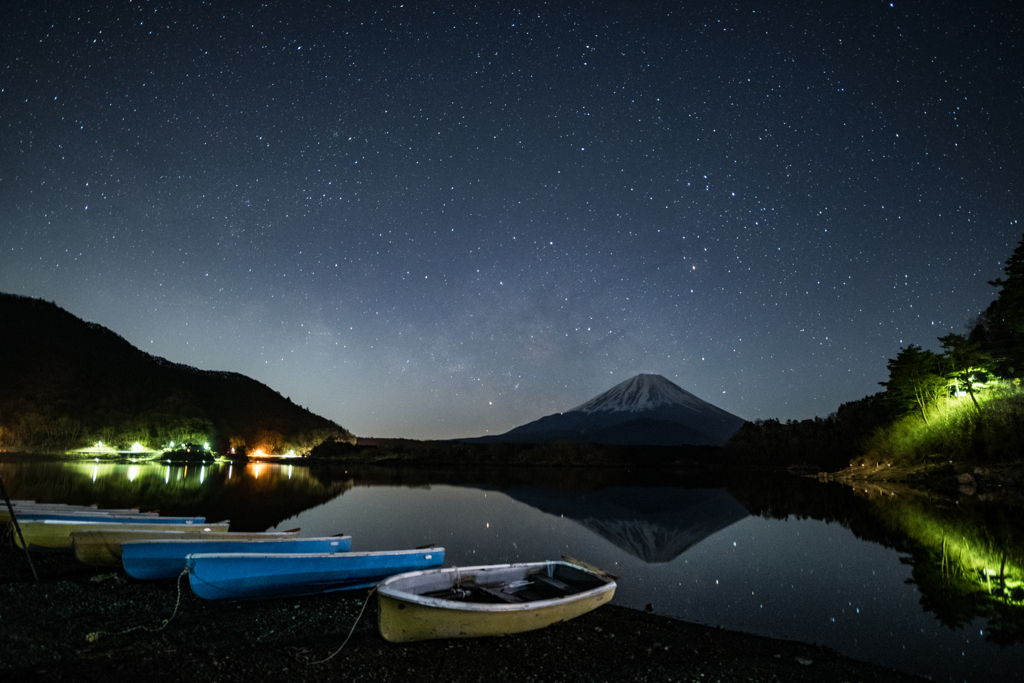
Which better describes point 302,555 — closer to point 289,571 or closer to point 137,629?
point 289,571

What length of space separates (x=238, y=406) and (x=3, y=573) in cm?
14043

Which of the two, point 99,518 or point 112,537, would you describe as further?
point 99,518

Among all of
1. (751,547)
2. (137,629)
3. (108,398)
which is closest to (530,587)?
(137,629)

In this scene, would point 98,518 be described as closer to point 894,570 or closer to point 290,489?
point 894,570

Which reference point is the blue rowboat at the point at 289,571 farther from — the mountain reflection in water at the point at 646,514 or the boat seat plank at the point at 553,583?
the mountain reflection in water at the point at 646,514

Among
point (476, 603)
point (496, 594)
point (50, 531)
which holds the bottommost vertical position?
point (496, 594)

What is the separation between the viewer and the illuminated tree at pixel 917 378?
175 feet

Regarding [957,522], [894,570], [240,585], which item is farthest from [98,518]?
[957,522]

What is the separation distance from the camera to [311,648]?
7.52 metres

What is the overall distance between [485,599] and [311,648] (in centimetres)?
296

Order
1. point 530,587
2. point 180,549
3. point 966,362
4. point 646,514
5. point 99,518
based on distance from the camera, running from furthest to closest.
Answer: point 966,362, point 646,514, point 99,518, point 180,549, point 530,587

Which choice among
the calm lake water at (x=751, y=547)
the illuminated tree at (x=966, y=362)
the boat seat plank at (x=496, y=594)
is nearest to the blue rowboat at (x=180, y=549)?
the boat seat plank at (x=496, y=594)

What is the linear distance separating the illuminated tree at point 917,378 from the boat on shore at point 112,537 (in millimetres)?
64070

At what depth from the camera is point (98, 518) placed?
13.3 m
